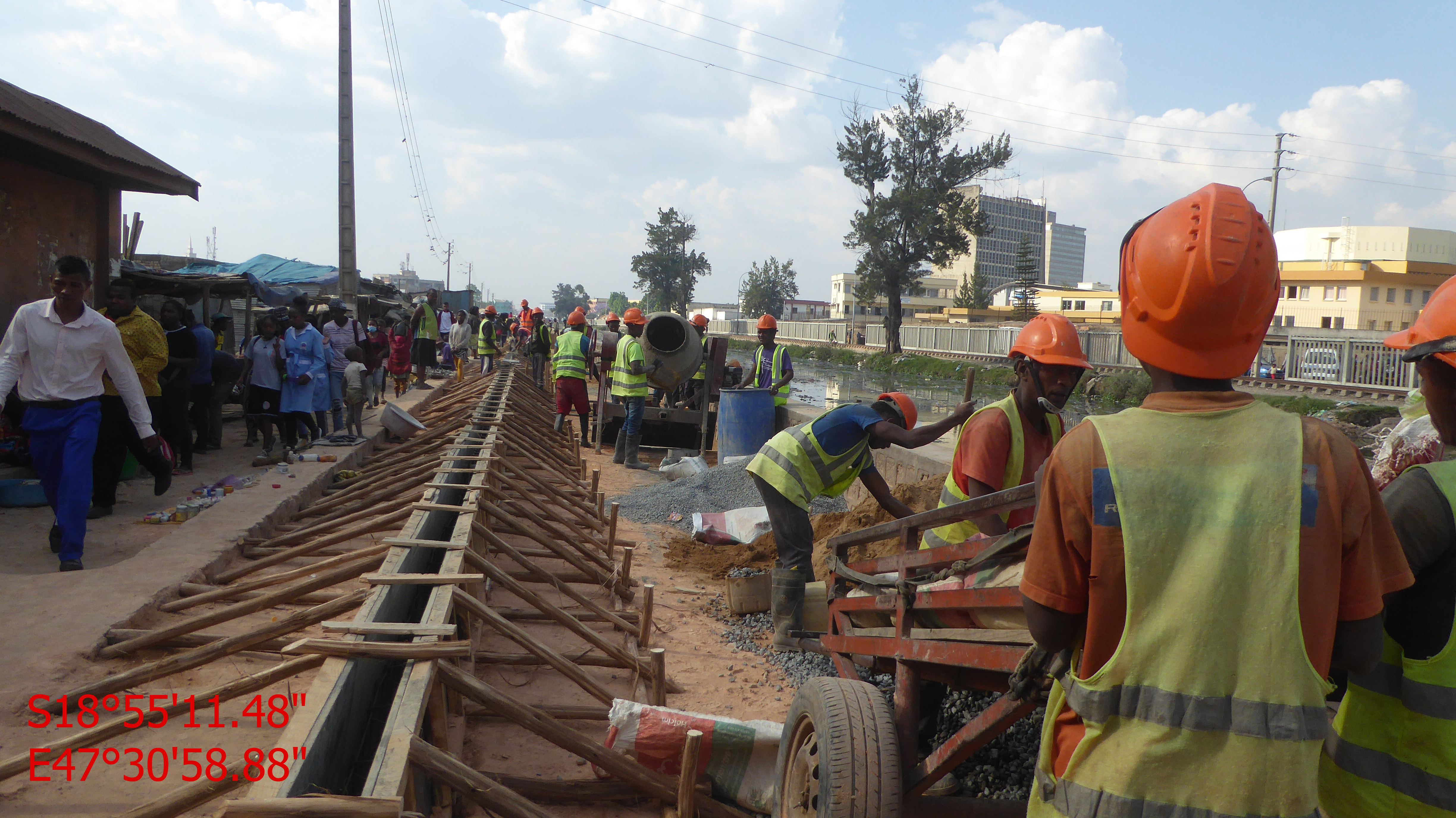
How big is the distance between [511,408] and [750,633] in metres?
7.01

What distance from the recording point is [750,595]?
5641mm

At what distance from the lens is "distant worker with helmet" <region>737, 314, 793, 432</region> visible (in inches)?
408

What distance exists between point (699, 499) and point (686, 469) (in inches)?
43.4

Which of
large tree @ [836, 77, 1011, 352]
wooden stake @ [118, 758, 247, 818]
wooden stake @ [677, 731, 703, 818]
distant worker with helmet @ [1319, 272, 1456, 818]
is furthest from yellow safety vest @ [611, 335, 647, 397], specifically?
large tree @ [836, 77, 1011, 352]

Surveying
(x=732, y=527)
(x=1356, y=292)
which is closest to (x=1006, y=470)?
(x=732, y=527)

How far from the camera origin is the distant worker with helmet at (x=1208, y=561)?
1224 millimetres

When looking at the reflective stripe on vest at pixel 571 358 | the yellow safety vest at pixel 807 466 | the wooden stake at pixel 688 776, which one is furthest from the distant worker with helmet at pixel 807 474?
the reflective stripe on vest at pixel 571 358

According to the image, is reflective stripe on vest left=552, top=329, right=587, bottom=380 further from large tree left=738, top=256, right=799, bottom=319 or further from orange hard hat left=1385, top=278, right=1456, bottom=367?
large tree left=738, top=256, right=799, bottom=319

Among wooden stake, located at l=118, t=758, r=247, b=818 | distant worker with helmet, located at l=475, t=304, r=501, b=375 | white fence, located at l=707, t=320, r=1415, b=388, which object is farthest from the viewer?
white fence, located at l=707, t=320, r=1415, b=388

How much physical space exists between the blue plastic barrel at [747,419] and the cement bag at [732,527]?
2.29 meters

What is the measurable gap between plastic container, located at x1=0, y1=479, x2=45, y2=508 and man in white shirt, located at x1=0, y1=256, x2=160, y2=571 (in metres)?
1.78

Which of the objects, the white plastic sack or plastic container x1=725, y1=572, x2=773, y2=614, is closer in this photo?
plastic container x1=725, y1=572, x2=773, y2=614

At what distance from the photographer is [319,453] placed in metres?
8.31

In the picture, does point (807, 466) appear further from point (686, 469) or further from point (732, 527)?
point (686, 469)
